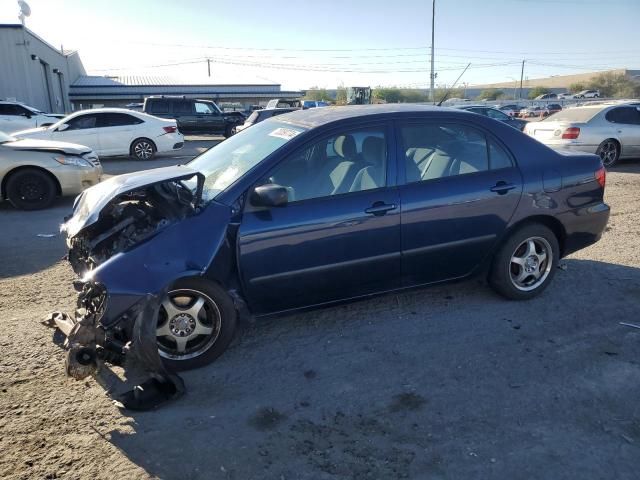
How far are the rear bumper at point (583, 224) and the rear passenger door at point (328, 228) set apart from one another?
175 centimetres

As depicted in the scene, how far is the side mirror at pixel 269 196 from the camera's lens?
3.34 meters

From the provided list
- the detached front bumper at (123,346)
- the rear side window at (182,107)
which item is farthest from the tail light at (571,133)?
the rear side window at (182,107)

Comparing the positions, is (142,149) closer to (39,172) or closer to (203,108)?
(39,172)

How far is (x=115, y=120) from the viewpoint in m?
15.0

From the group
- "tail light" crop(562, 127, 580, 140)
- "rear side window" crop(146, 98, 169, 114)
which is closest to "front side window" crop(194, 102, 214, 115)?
"rear side window" crop(146, 98, 169, 114)

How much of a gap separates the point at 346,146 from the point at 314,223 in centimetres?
70

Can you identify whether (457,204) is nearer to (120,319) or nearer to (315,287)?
(315,287)

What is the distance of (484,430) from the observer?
2.79 meters

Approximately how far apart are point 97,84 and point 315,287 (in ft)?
165

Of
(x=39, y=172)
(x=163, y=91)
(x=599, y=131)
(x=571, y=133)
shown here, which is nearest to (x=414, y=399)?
(x=39, y=172)

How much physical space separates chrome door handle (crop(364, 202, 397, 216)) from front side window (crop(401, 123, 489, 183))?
295mm

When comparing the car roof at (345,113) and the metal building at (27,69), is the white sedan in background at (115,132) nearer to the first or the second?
the car roof at (345,113)

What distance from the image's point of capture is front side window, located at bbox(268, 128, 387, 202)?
11.9ft

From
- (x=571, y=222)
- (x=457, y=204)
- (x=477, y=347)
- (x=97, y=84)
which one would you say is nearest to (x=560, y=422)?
(x=477, y=347)
